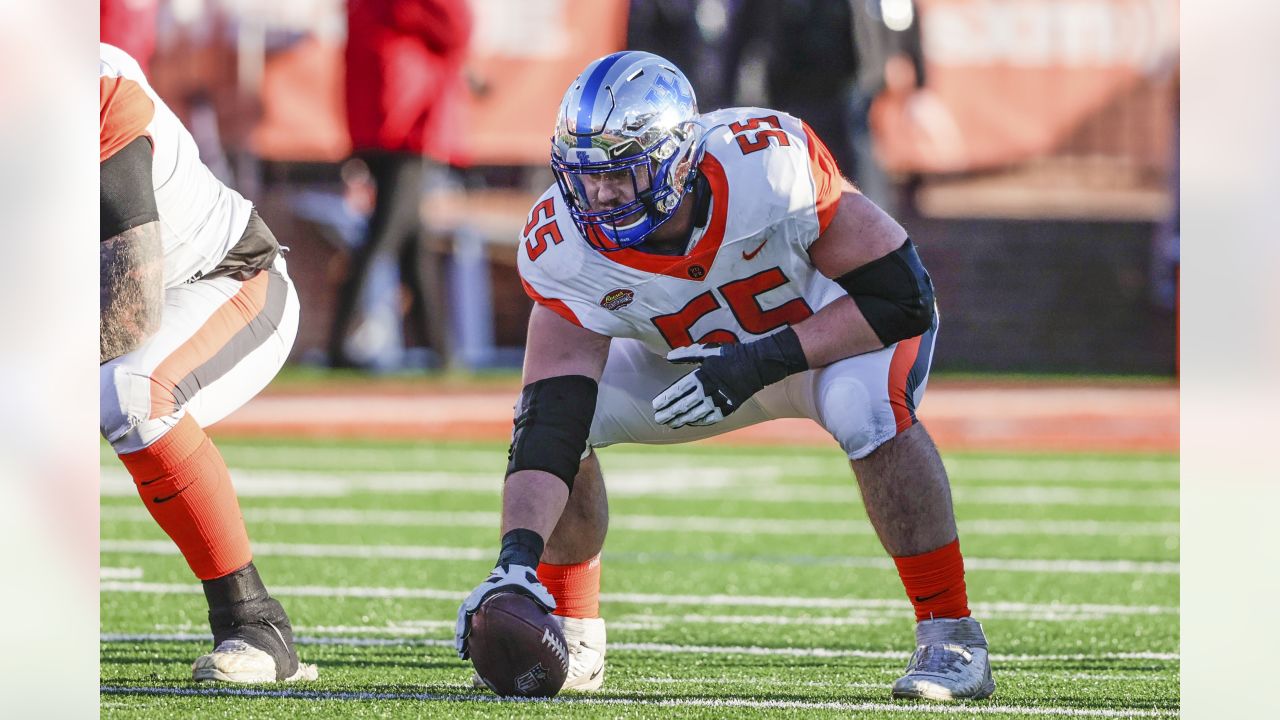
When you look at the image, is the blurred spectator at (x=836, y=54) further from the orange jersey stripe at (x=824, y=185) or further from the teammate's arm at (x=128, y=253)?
the teammate's arm at (x=128, y=253)

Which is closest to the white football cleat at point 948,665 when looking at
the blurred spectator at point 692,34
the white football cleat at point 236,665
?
the white football cleat at point 236,665

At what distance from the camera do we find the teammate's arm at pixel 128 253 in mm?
3189

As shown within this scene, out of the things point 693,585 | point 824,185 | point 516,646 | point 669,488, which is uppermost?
point 824,185

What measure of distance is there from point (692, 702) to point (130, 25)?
21.8 feet

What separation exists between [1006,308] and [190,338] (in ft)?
29.5

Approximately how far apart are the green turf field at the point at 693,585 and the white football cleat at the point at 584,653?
5cm

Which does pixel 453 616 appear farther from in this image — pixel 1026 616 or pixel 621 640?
pixel 1026 616

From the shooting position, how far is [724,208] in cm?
340

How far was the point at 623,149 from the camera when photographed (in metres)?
3.26

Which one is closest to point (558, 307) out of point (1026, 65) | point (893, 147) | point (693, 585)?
point (693, 585)

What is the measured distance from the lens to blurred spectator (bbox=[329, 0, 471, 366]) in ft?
30.4

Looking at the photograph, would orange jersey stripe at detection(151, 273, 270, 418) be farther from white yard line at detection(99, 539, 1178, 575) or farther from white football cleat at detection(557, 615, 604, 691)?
white yard line at detection(99, 539, 1178, 575)

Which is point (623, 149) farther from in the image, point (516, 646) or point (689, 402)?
point (516, 646)
